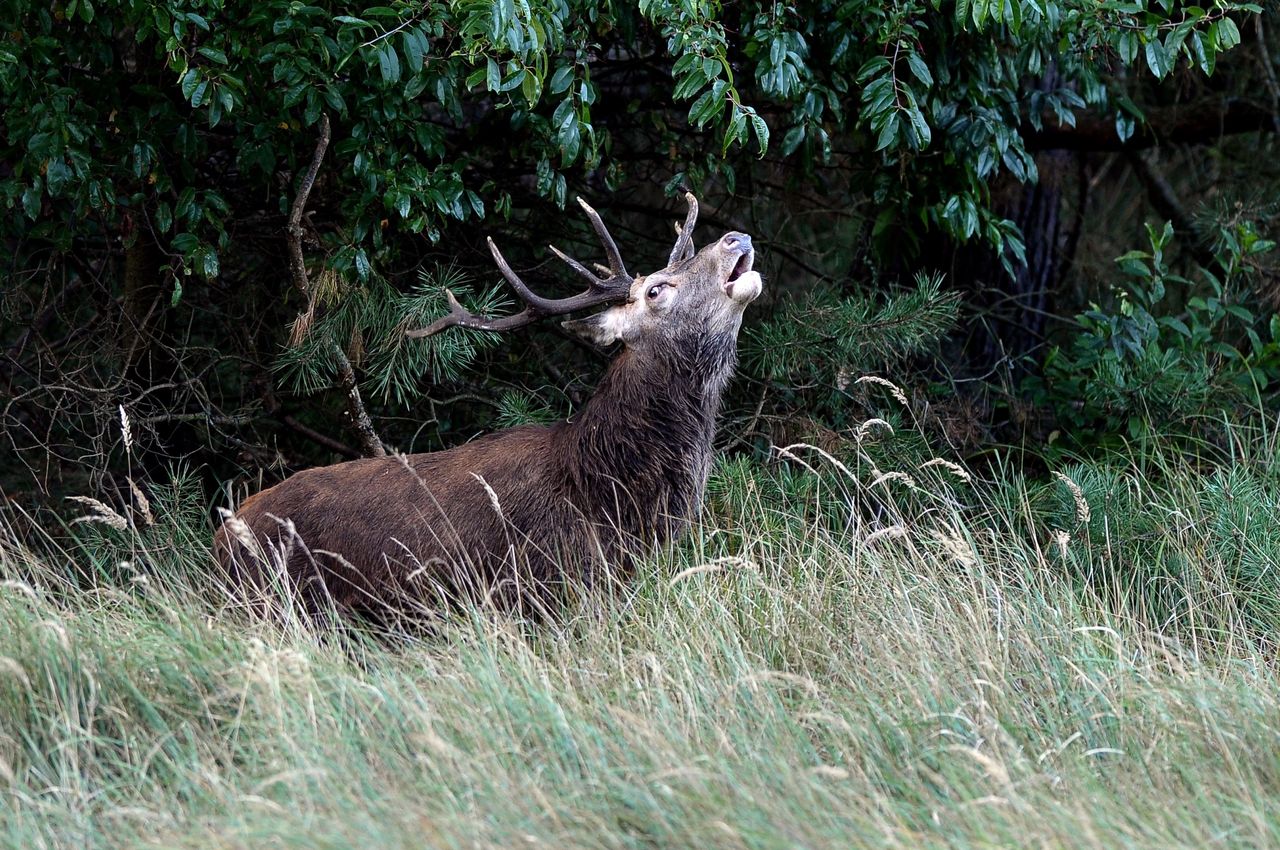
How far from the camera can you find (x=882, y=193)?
6578mm

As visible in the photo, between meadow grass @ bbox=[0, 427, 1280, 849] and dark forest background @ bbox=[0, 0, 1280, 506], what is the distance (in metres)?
1.64

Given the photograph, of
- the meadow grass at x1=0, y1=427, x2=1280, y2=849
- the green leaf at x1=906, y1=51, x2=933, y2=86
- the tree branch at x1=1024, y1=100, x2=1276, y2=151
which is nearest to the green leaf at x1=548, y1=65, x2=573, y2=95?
the green leaf at x1=906, y1=51, x2=933, y2=86

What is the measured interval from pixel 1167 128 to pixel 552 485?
4879mm

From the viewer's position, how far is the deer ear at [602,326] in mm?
5566

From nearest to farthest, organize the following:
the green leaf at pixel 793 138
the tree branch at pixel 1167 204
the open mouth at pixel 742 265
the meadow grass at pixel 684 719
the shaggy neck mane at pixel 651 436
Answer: the meadow grass at pixel 684 719
the shaggy neck mane at pixel 651 436
the open mouth at pixel 742 265
the green leaf at pixel 793 138
the tree branch at pixel 1167 204

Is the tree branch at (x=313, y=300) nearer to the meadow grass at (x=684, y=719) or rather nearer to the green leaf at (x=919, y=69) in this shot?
the meadow grass at (x=684, y=719)

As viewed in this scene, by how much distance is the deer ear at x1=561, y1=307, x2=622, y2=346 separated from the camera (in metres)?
5.57

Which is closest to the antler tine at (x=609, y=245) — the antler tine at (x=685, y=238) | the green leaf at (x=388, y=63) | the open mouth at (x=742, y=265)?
the antler tine at (x=685, y=238)

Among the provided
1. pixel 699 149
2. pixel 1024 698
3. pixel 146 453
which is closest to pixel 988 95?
pixel 699 149

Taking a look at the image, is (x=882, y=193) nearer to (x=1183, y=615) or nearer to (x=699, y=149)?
(x=699, y=149)

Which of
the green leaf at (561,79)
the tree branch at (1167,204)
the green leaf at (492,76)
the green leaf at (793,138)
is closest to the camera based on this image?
the green leaf at (492,76)

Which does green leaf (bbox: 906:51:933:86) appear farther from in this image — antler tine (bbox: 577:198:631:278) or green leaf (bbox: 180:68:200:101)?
green leaf (bbox: 180:68:200:101)

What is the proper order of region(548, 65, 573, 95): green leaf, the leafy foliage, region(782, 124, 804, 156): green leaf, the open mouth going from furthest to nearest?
the leafy foliage → region(782, 124, 804, 156): green leaf → the open mouth → region(548, 65, 573, 95): green leaf

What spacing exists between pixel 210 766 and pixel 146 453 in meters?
3.84
